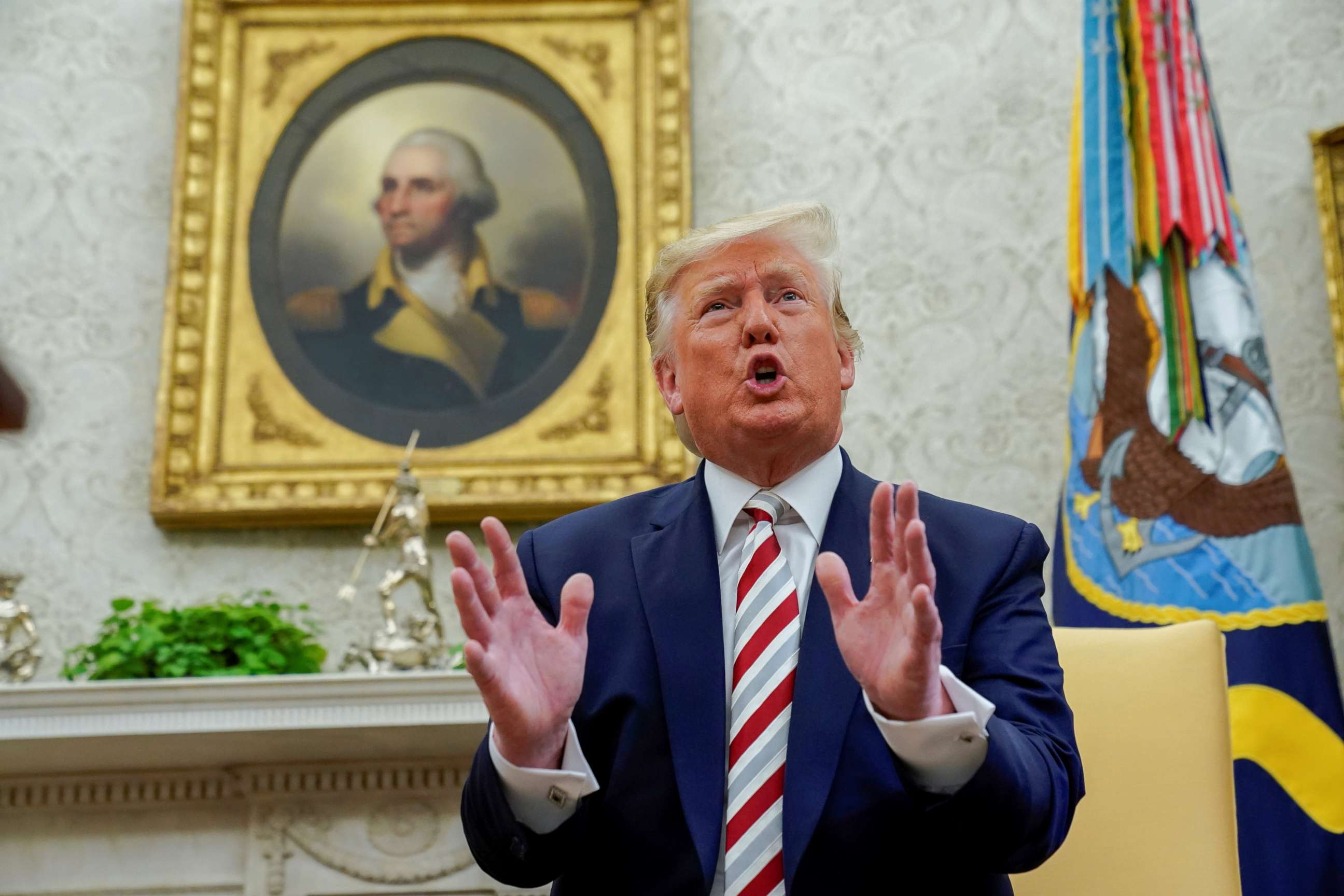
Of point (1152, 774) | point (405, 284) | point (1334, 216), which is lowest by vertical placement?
A: point (1152, 774)

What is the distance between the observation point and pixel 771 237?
1921 mm

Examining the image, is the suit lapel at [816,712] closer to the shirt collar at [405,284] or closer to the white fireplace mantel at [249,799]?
the white fireplace mantel at [249,799]

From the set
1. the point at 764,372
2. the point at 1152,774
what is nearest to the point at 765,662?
the point at 764,372

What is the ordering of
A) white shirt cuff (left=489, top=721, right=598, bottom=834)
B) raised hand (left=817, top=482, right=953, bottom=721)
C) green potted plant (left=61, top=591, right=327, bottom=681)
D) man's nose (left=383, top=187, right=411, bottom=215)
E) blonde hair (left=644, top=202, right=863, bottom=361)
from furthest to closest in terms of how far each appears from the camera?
man's nose (left=383, top=187, right=411, bottom=215) → green potted plant (left=61, top=591, right=327, bottom=681) → blonde hair (left=644, top=202, right=863, bottom=361) → white shirt cuff (left=489, top=721, right=598, bottom=834) → raised hand (left=817, top=482, right=953, bottom=721)

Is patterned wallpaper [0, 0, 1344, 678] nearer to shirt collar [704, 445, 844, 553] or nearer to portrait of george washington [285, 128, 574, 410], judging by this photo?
portrait of george washington [285, 128, 574, 410]

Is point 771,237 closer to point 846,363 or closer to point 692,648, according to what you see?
point 846,363

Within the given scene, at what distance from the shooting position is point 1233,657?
281 centimetres

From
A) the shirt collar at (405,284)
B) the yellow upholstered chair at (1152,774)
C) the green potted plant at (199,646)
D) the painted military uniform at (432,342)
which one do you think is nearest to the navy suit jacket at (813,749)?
the yellow upholstered chair at (1152,774)

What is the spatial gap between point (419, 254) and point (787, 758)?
271cm

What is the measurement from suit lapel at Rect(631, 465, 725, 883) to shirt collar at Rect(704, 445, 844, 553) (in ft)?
0.06

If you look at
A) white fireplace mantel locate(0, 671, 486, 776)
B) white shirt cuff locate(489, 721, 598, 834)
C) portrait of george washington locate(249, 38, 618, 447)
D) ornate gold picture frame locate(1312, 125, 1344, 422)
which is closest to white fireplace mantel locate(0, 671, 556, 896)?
white fireplace mantel locate(0, 671, 486, 776)

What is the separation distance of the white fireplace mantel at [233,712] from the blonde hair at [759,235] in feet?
4.36

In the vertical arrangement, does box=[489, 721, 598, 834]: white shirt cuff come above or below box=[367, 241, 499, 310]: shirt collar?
below

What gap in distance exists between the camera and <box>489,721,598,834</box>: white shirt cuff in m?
1.49
